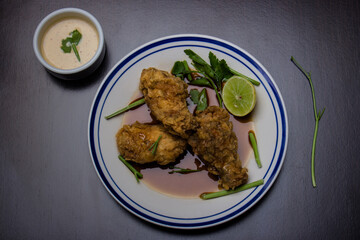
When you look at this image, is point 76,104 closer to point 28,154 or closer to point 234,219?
point 28,154

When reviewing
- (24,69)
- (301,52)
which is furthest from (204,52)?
(24,69)

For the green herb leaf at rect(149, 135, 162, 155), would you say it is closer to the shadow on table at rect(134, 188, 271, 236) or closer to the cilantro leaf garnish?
the shadow on table at rect(134, 188, 271, 236)

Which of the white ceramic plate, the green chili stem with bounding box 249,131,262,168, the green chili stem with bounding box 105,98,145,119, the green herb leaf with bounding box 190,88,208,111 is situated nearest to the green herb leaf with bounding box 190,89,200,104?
the green herb leaf with bounding box 190,88,208,111

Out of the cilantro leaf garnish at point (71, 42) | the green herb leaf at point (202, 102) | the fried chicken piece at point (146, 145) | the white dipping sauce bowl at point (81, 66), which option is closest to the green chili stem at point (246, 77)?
the green herb leaf at point (202, 102)

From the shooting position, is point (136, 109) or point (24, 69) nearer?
point (136, 109)

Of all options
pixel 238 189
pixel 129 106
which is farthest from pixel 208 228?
pixel 129 106

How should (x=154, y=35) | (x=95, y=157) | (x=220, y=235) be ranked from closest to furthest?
(x=95, y=157) → (x=220, y=235) → (x=154, y=35)

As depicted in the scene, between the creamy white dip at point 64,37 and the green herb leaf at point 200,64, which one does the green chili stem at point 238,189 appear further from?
the creamy white dip at point 64,37
